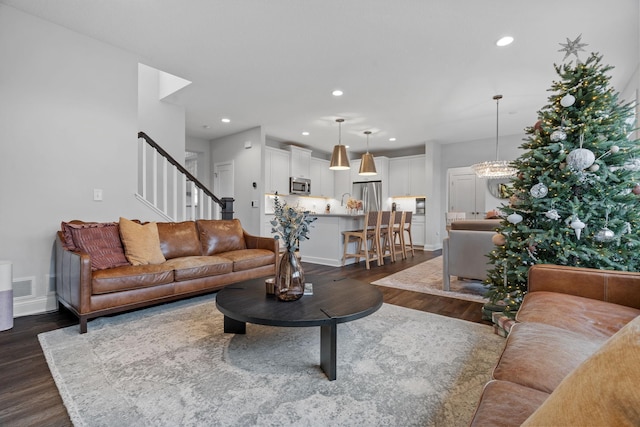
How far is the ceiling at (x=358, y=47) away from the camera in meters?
2.71

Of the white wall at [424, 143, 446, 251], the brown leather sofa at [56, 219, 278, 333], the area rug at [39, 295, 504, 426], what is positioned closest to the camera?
the area rug at [39, 295, 504, 426]

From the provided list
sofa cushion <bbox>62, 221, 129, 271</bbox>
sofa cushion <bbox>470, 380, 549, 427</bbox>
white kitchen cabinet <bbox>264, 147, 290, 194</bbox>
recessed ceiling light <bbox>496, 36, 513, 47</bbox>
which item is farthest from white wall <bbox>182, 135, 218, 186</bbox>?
sofa cushion <bbox>470, 380, 549, 427</bbox>

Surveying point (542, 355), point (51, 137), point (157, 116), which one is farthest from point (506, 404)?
point (157, 116)

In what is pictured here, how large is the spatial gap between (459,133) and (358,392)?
633 centimetres

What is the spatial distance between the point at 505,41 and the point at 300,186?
528 centimetres

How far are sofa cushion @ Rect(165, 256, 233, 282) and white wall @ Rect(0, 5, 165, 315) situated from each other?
114 cm

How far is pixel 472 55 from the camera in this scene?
3.42 metres

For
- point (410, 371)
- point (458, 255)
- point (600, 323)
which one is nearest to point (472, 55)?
point (458, 255)

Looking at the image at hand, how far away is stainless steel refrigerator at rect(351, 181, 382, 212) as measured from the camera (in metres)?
8.43

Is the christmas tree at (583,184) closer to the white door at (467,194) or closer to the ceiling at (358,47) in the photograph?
the ceiling at (358,47)

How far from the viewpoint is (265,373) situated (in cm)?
179

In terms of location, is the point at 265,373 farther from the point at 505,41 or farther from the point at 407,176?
the point at 407,176

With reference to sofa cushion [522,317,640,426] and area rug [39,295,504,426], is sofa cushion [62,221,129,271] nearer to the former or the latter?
area rug [39,295,504,426]

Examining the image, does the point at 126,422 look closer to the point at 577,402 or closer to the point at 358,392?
the point at 358,392
